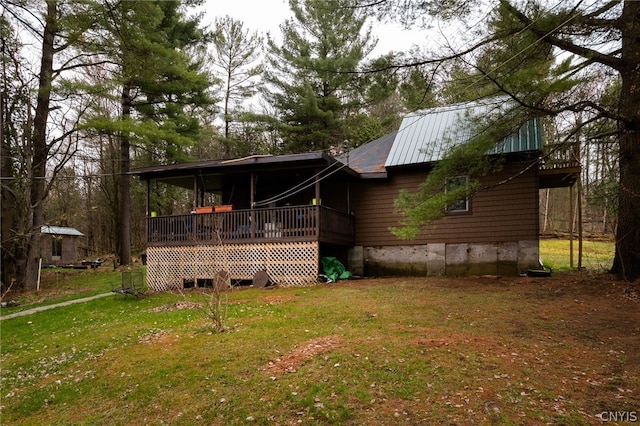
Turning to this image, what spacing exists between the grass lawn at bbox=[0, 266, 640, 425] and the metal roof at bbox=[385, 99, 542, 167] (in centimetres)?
364

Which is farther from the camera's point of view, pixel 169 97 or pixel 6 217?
pixel 169 97

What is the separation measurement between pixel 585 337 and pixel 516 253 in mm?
6522

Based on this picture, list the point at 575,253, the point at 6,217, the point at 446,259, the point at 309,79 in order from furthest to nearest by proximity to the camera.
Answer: the point at 309,79 → the point at 575,253 → the point at 6,217 → the point at 446,259

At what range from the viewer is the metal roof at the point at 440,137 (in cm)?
943

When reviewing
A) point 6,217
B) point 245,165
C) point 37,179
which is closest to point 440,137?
point 245,165

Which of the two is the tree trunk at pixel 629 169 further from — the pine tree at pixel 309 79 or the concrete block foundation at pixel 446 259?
the pine tree at pixel 309 79

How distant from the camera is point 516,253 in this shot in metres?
11.8

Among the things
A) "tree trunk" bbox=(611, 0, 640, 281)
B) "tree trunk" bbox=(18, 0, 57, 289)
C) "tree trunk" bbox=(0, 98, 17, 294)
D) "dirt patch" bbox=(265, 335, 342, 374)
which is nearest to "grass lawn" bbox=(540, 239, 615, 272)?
"tree trunk" bbox=(611, 0, 640, 281)

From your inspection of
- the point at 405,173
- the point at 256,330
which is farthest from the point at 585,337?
the point at 405,173

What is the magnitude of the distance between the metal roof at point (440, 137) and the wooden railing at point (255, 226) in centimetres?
278

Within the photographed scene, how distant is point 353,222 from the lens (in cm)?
1395

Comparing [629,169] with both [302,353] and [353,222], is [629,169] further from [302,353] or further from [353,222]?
[302,353]

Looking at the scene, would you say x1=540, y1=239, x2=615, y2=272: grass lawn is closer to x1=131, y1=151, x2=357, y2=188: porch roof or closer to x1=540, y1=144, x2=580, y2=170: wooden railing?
x1=540, y1=144, x2=580, y2=170: wooden railing

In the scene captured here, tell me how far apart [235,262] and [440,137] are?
7750 mm
